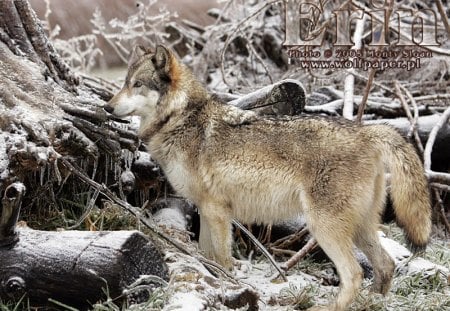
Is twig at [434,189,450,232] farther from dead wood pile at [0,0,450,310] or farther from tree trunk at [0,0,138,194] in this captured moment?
tree trunk at [0,0,138,194]

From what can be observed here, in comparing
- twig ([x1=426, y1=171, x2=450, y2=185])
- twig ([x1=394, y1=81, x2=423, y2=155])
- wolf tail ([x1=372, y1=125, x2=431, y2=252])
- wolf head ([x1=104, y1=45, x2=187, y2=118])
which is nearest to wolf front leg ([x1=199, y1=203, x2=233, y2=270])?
wolf head ([x1=104, y1=45, x2=187, y2=118])

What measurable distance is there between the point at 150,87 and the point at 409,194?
2257mm

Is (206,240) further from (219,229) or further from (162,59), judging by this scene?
(162,59)

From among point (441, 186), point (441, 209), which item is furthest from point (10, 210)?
point (441, 209)

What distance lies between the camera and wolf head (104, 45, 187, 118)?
17.3 ft

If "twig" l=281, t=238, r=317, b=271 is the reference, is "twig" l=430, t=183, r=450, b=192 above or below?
above

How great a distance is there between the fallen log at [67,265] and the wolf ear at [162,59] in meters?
1.71

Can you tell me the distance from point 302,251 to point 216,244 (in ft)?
3.25

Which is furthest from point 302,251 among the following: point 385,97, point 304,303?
point 385,97

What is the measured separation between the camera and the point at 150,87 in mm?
5297

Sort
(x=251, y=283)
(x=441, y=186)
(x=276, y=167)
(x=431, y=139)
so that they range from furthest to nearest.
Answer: (x=431, y=139) → (x=441, y=186) → (x=251, y=283) → (x=276, y=167)

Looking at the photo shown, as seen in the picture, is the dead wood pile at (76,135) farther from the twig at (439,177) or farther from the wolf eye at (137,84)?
the wolf eye at (137,84)

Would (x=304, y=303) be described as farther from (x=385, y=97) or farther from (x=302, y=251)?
(x=385, y=97)

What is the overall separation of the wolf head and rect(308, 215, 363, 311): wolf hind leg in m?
1.66
